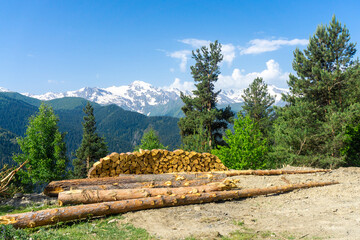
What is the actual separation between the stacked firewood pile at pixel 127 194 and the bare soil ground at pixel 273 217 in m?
0.23

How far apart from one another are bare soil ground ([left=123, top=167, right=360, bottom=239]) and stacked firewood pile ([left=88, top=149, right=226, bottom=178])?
4.53 metres

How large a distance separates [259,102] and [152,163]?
2959 cm

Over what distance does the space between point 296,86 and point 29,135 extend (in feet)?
85.9

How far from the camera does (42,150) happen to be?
80.4 feet

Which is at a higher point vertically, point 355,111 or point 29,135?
point 355,111

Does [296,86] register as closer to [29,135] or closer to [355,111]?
[355,111]

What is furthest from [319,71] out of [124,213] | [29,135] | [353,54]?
[29,135]

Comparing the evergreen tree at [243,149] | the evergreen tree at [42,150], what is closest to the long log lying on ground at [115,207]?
the evergreen tree at [243,149]

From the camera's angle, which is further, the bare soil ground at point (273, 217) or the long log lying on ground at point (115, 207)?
the long log lying on ground at point (115, 207)

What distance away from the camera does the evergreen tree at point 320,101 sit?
19547 mm

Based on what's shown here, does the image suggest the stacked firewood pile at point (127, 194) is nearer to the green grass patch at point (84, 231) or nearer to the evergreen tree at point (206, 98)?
the green grass patch at point (84, 231)

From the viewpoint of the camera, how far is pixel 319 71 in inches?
774

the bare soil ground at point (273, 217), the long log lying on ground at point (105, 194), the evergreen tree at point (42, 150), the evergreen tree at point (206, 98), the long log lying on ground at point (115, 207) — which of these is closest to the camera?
the bare soil ground at point (273, 217)

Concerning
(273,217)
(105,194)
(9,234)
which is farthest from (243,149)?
(9,234)
